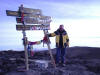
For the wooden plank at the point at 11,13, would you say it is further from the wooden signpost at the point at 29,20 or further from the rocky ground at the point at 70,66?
the rocky ground at the point at 70,66

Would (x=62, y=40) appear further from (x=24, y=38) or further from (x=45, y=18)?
(x=24, y=38)

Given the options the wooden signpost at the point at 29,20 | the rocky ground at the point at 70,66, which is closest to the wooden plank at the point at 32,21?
the wooden signpost at the point at 29,20

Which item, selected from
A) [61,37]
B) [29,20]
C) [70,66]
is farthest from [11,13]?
[70,66]

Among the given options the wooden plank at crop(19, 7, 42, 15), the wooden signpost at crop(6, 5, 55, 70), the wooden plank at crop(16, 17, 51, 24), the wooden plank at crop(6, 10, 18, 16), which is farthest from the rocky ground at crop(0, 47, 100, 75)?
the wooden plank at crop(19, 7, 42, 15)

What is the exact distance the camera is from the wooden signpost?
47.7 feet

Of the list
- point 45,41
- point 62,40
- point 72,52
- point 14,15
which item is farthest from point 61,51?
point 72,52

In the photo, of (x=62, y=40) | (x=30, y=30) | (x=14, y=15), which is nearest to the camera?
(x=14, y=15)

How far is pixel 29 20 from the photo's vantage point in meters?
15.2

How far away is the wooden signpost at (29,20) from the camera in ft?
47.7

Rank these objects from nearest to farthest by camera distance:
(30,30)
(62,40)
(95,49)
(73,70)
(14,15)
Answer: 1. (14,15)
2. (30,30)
3. (73,70)
4. (62,40)
5. (95,49)

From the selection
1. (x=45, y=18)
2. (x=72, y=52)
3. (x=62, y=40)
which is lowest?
(x=72, y=52)

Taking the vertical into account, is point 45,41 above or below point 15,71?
above

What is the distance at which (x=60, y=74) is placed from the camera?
1466 cm

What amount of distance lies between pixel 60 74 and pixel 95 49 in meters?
11.0
